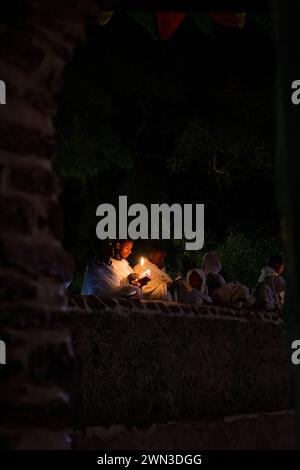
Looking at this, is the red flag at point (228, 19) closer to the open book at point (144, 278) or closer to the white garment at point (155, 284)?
the open book at point (144, 278)

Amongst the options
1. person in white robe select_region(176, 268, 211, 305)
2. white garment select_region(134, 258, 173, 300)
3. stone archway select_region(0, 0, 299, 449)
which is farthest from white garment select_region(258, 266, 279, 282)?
stone archway select_region(0, 0, 299, 449)

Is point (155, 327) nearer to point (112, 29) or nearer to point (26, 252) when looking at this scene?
point (26, 252)

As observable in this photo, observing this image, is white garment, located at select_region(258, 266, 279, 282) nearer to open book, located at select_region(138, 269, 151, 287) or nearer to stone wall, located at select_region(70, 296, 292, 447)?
stone wall, located at select_region(70, 296, 292, 447)

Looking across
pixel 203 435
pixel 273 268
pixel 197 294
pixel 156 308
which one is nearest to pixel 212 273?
pixel 197 294

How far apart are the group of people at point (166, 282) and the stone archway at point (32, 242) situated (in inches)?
228

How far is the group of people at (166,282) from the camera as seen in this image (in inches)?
448

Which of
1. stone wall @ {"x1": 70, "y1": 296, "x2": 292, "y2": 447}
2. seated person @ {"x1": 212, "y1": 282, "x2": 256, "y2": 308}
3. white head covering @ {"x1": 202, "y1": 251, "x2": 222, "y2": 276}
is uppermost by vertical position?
white head covering @ {"x1": 202, "y1": 251, "x2": 222, "y2": 276}

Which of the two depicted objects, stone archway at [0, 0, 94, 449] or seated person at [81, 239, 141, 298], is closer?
stone archway at [0, 0, 94, 449]

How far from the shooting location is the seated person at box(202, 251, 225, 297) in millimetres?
13531

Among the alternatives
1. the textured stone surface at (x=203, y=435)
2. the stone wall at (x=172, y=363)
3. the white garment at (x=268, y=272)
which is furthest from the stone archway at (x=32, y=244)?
the white garment at (x=268, y=272)

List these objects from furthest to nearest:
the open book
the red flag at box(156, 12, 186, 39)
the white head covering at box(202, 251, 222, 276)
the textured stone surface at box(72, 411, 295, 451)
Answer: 1. the white head covering at box(202, 251, 222, 276)
2. the open book
3. the red flag at box(156, 12, 186, 39)
4. the textured stone surface at box(72, 411, 295, 451)

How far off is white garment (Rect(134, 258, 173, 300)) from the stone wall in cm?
55

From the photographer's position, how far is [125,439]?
32.9ft

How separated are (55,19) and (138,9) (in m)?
2.85
